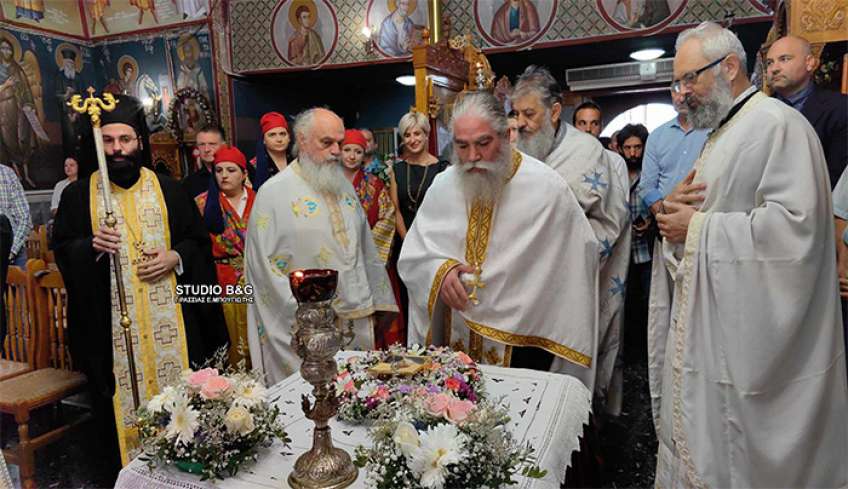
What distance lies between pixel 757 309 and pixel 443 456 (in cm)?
130

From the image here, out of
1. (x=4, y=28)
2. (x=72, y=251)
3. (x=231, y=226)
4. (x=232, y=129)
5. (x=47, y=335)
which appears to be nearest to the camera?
(x=72, y=251)

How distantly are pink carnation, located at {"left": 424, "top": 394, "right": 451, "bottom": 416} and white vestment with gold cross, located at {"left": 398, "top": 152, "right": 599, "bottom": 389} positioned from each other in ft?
3.50

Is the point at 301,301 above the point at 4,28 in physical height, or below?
below

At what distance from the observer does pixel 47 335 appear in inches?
118

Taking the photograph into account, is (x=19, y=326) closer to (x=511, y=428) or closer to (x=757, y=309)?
(x=511, y=428)

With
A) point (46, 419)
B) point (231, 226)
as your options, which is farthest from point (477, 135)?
point (46, 419)

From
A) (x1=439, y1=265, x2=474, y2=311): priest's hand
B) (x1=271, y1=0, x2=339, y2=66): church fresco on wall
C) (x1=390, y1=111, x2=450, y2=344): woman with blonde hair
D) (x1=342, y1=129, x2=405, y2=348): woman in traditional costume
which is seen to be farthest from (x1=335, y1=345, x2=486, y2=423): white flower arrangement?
(x1=271, y1=0, x2=339, y2=66): church fresco on wall

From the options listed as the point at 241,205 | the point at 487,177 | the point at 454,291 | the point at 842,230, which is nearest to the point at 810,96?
the point at 842,230

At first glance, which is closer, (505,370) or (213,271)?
(505,370)

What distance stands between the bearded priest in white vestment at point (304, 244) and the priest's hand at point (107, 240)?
26.1 inches

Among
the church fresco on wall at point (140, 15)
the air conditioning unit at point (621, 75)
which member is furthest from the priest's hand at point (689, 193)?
the church fresco on wall at point (140, 15)

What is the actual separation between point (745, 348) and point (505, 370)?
797 millimetres

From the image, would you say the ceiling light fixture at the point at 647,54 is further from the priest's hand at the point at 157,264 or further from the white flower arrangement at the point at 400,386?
the white flower arrangement at the point at 400,386

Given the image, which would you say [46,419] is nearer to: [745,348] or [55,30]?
[745,348]
